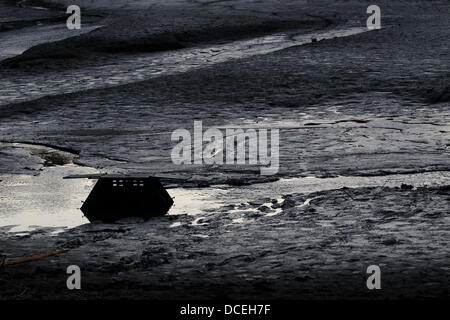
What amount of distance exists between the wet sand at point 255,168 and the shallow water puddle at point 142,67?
65mm

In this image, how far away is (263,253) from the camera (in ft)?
16.8

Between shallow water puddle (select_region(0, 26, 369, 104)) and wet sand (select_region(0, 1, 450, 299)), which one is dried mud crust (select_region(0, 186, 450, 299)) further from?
shallow water puddle (select_region(0, 26, 369, 104))

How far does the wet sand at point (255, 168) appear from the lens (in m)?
4.76

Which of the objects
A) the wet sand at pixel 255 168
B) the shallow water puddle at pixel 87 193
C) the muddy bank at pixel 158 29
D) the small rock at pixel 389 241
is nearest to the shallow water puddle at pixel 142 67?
the wet sand at pixel 255 168

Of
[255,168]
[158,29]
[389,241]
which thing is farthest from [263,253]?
[158,29]

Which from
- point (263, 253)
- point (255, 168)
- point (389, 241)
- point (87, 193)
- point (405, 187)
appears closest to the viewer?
point (263, 253)

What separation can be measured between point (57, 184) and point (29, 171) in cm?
51

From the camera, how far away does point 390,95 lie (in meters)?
10.1

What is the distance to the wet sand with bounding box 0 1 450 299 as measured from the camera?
187 inches

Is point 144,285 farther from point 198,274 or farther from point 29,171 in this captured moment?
point 29,171

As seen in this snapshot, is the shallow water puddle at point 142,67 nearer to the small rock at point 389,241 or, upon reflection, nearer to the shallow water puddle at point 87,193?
the shallow water puddle at point 87,193

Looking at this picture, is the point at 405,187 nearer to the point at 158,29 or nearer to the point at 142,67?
the point at 142,67

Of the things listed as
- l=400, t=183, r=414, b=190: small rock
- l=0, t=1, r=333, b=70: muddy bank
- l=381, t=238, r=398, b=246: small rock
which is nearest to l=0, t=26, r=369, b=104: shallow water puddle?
l=0, t=1, r=333, b=70: muddy bank

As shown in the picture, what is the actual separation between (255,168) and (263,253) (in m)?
2.12
